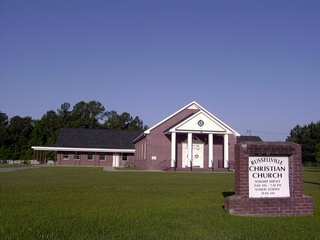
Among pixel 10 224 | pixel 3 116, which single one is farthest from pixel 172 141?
pixel 3 116

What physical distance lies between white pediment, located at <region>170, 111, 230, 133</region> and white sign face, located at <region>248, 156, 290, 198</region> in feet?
94.2

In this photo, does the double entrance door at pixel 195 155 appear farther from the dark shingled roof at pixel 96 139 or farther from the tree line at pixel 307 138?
the tree line at pixel 307 138

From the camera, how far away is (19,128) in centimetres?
9488

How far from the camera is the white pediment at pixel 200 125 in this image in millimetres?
38531

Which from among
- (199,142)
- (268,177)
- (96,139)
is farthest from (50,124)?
(268,177)

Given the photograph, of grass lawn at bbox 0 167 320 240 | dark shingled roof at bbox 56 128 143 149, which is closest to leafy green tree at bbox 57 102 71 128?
dark shingled roof at bbox 56 128 143 149

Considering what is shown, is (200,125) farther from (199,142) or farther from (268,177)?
(268,177)

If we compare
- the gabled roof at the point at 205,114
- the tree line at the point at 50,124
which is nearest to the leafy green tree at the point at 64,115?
the tree line at the point at 50,124

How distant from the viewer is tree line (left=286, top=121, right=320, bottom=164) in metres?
89.9

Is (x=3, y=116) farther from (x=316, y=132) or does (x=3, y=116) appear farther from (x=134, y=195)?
(x=134, y=195)

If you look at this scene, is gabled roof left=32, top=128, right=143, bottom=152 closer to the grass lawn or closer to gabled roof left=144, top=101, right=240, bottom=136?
gabled roof left=144, top=101, right=240, bottom=136

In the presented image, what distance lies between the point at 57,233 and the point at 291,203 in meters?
5.51

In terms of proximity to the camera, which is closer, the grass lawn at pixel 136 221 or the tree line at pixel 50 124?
the grass lawn at pixel 136 221

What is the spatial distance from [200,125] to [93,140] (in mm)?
20171
